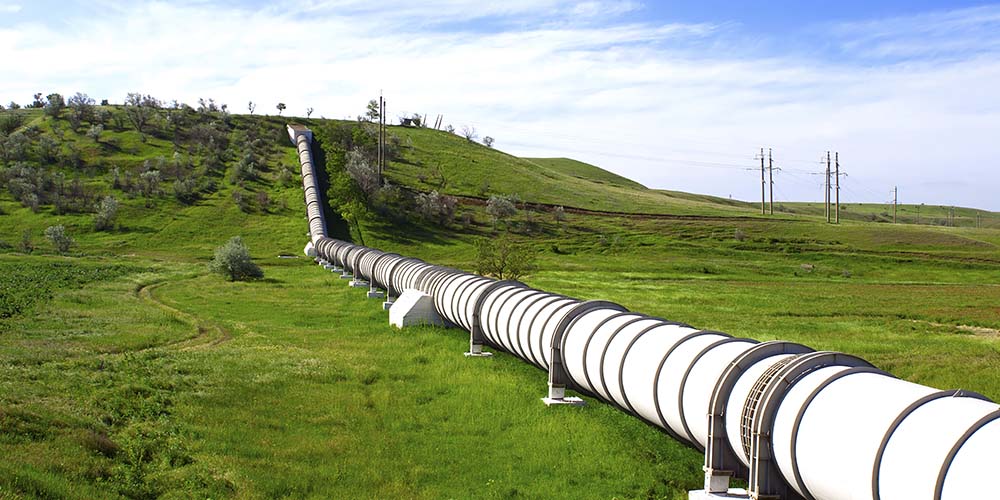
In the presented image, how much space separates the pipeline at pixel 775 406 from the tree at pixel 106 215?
74576 mm

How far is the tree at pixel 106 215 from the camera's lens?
86062 mm

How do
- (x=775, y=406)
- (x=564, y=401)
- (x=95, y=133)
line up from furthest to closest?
(x=95, y=133), (x=564, y=401), (x=775, y=406)

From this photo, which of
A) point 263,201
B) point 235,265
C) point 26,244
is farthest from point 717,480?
point 263,201

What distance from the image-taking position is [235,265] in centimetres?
5650

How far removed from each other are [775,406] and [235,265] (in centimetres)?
4872

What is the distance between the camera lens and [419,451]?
17.2 m

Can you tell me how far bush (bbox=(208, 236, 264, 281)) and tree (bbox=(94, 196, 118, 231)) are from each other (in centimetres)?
3431

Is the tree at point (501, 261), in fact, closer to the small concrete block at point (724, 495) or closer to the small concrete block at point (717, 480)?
the small concrete block at point (724, 495)

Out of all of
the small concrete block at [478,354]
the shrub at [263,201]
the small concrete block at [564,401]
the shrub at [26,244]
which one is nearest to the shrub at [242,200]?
the shrub at [263,201]

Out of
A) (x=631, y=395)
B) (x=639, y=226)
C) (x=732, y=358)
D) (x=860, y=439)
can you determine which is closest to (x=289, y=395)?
(x=631, y=395)

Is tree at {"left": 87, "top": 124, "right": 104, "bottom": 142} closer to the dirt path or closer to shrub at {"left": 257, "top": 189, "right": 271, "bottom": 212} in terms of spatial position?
shrub at {"left": 257, "top": 189, "right": 271, "bottom": 212}

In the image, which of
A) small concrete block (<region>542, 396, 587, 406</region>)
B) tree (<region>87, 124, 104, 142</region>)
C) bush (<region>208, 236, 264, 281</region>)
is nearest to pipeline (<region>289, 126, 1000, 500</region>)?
small concrete block (<region>542, 396, 587, 406</region>)

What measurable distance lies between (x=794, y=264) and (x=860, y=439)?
75.1 m

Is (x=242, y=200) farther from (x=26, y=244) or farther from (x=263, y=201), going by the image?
(x=26, y=244)
